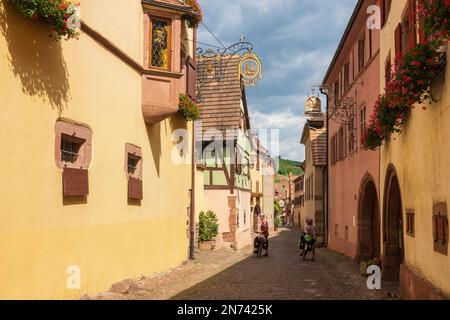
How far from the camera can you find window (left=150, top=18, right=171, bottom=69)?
39.8 ft

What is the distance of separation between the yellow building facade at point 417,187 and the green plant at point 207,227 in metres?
9.71

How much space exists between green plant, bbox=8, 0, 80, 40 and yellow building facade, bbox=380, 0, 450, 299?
5236 millimetres

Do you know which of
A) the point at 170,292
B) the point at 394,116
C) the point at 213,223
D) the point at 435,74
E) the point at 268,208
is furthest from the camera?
the point at 268,208

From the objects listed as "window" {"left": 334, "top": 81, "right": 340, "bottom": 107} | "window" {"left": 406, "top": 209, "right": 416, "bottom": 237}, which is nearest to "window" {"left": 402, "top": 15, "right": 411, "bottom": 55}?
"window" {"left": 406, "top": 209, "right": 416, "bottom": 237}

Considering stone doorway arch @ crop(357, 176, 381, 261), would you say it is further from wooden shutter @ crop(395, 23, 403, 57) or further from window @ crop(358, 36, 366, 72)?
wooden shutter @ crop(395, 23, 403, 57)

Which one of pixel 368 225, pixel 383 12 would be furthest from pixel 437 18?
pixel 368 225

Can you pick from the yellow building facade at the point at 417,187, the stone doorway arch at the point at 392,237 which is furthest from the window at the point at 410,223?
the stone doorway arch at the point at 392,237

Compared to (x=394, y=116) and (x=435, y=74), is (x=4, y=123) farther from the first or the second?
(x=394, y=116)

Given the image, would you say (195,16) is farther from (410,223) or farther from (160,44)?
(410,223)

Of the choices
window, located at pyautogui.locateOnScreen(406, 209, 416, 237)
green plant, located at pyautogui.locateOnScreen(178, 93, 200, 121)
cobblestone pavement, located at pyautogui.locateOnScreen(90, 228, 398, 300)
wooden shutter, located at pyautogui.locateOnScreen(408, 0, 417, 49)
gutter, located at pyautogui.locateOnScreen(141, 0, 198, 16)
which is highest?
gutter, located at pyautogui.locateOnScreen(141, 0, 198, 16)

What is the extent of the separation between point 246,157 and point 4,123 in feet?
78.5

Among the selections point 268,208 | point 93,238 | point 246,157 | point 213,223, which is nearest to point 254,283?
point 93,238

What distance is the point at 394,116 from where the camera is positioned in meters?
9.64

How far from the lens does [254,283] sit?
41.0 ft
